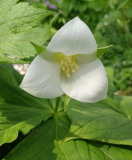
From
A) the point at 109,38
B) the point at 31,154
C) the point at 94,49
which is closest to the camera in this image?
the point at 94,49

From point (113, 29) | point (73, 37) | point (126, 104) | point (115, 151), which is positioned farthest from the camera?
point (113, 29)

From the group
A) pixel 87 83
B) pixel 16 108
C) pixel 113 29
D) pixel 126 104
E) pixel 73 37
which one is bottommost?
pixel 113 29

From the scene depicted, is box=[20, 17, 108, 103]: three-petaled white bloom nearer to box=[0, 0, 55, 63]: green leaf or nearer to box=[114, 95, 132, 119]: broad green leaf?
box=[0, 0, 55, 63]: green leaf

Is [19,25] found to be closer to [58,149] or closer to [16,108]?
[16,108]

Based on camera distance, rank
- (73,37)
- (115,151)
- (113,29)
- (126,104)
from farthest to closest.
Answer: (113,29), (126,104), (115,151), (73,37)

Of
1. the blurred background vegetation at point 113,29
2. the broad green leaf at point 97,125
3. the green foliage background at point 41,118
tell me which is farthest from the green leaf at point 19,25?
the blurred background vegetation at point 113,29

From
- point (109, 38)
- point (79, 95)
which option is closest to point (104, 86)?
point (79, 95)

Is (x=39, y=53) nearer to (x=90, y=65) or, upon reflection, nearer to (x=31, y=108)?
(x=90, y=65)

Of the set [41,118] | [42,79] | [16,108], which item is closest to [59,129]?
[41,118]
